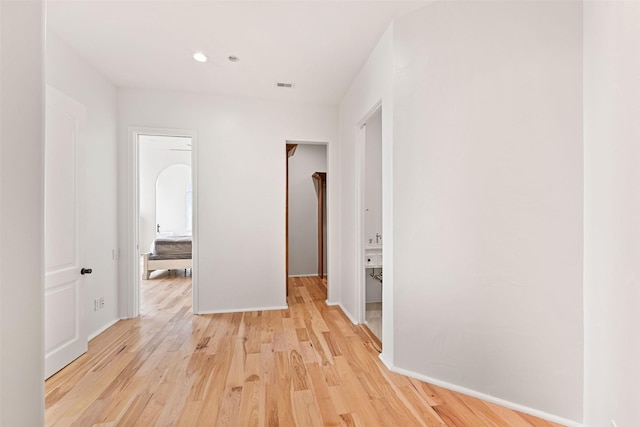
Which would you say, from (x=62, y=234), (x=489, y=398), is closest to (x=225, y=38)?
(x=62, y=234)

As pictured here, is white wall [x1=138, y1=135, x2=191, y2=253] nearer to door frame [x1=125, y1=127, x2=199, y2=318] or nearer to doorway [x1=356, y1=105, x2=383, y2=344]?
door frame [x1=125, y1=127, x2=199, y2=318]

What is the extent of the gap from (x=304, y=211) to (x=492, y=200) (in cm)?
427

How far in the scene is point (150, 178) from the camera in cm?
756

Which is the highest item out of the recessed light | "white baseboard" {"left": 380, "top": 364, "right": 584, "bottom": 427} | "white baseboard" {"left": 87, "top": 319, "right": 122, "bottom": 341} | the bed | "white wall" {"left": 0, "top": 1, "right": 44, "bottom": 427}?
the recessed light

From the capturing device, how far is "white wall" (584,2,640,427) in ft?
4.17

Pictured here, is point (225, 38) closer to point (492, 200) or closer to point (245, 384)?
point (492, 200)

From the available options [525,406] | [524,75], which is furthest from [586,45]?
[525,406]

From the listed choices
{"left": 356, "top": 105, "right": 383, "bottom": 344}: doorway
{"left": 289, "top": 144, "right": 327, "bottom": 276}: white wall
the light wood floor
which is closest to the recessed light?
{"left": 356, "top": 105, "right": 383, "bottom": 344}: doorway

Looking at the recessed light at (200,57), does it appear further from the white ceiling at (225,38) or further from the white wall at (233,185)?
the white wall at (233,185)

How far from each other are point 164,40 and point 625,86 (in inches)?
127

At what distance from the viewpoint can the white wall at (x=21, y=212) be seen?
709 mm

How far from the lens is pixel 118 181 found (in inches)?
136

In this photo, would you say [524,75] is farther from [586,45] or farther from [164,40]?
[164,40]

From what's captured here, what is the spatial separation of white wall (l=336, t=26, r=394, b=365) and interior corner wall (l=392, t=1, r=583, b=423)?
4.1 inches
